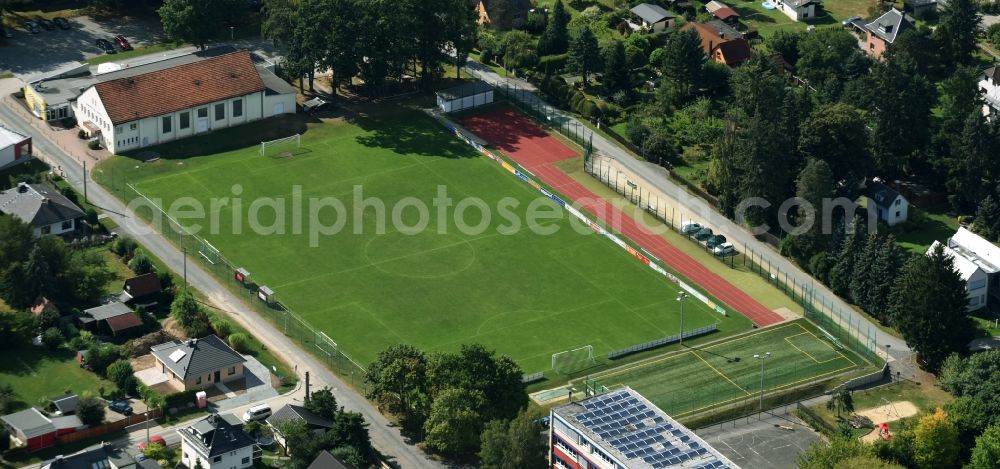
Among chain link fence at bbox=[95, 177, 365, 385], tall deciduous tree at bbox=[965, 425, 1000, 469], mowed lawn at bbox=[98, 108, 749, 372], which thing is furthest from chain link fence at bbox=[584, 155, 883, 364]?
chain link fence at bbox=[95, 177, 365, 385]

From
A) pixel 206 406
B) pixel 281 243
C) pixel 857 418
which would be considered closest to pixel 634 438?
pixel 857 418

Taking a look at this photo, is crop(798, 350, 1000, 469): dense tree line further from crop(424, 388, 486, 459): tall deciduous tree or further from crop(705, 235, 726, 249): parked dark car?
crop(705, 235, 726, 249): parked dark car

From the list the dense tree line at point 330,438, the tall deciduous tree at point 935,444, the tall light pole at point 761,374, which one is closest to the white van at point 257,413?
the dense tree line at point 330,438

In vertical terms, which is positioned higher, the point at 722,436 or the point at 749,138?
the point at 749,138

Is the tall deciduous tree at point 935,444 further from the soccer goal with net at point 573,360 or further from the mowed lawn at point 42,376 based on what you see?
the mowed lawn at point 42,376

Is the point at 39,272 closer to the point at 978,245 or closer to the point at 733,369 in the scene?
the point at 733,369

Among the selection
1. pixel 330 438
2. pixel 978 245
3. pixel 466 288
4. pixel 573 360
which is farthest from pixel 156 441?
pixel 978 245

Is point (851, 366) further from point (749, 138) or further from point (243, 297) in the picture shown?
point (243, 297)
